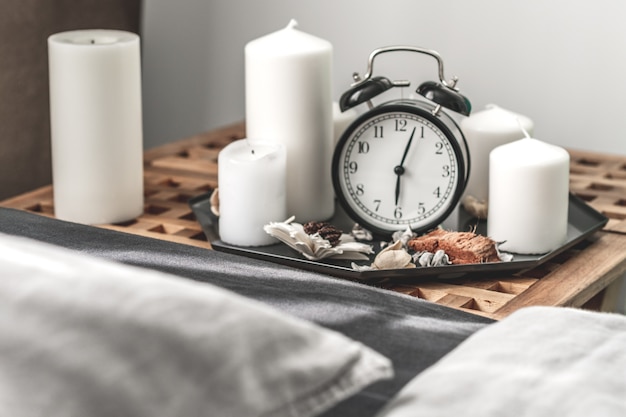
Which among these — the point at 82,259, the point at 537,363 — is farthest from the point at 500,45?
the point at 82,259

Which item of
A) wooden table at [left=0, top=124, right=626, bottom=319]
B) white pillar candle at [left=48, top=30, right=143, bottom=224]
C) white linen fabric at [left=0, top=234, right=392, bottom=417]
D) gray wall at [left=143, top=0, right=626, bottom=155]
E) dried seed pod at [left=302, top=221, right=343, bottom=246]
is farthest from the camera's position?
gray wall at [left=143, top=0, right=626, bottom=155]

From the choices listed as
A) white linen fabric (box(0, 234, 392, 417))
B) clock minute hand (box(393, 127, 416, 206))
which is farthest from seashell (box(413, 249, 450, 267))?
white linen fabric (box(0, 234, 392, 417))

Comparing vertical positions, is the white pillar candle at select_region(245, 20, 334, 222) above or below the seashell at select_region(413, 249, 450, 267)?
above

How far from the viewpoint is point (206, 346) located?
0.50 meters

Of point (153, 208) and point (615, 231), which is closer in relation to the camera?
point (615, 231)

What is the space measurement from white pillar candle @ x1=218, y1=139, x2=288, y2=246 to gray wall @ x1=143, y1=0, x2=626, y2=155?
0.80m

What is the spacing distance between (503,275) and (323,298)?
339mm

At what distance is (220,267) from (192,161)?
2.36 feet

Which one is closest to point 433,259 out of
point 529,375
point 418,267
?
point 418,267

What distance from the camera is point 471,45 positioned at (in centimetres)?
184

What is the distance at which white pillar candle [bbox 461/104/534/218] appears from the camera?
50.6 inches

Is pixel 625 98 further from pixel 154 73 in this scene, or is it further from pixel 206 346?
pixel 206 346

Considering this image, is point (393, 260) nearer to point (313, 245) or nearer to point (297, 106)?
point (313, 245)

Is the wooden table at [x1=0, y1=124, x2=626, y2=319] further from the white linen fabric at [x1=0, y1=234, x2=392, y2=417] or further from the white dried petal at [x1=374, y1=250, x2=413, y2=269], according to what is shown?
the white linen fabric at [x1=0, y1=234, x2=392, y2=417]
